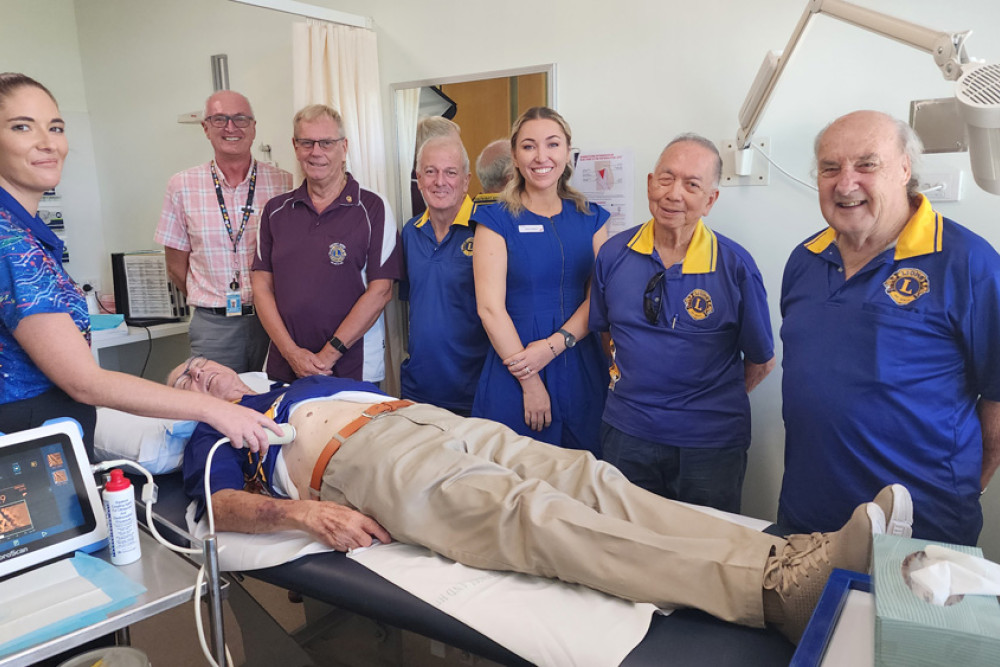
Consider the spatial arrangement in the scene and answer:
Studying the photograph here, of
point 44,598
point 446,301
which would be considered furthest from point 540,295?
point 44,598

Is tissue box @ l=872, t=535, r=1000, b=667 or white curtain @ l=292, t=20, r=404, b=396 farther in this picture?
white curtain @ l=292, t=20, r=404, b=396

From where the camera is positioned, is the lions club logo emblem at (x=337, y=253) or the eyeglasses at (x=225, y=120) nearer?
the lions club logo emblem at (x=337, y=253)

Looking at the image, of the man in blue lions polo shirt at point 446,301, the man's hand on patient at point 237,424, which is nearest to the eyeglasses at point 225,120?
the man in blue lions polo shirt at point 446,301

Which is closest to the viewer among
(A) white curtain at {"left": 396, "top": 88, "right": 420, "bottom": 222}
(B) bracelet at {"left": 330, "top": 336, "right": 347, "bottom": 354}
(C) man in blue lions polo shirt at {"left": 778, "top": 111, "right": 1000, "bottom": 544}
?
(C) man in blue lions polo shirt at {"left": 778, "top": 111, "right": 1000, "bottom": 544}

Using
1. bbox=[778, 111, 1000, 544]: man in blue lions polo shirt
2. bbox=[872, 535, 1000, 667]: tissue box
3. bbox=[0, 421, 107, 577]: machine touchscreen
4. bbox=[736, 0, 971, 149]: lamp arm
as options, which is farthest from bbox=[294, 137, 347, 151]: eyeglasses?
bbox=[872, 535, 1000, 667]: tissue box

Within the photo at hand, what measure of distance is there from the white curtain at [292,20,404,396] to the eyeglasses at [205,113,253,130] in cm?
27

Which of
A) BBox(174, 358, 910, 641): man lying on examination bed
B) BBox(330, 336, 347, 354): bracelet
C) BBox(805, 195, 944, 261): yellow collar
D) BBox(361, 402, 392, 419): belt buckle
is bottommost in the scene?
BBox(174, 358, 910, 641): man lying on examination bed

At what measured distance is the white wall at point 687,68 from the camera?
2.00m

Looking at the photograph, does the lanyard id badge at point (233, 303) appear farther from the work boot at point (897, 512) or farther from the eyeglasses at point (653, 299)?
the work boot at point (897, 512)

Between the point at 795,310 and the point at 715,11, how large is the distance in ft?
3.92

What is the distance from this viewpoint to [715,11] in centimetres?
224

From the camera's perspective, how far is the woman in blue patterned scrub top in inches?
49.4

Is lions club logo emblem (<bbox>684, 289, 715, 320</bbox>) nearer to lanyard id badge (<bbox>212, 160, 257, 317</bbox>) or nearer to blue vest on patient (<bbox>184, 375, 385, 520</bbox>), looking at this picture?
blue vest on patient (<bbox>184, 375, 385, 520</bbox>)

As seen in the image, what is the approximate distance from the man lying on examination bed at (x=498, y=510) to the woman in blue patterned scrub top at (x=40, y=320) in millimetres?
293
